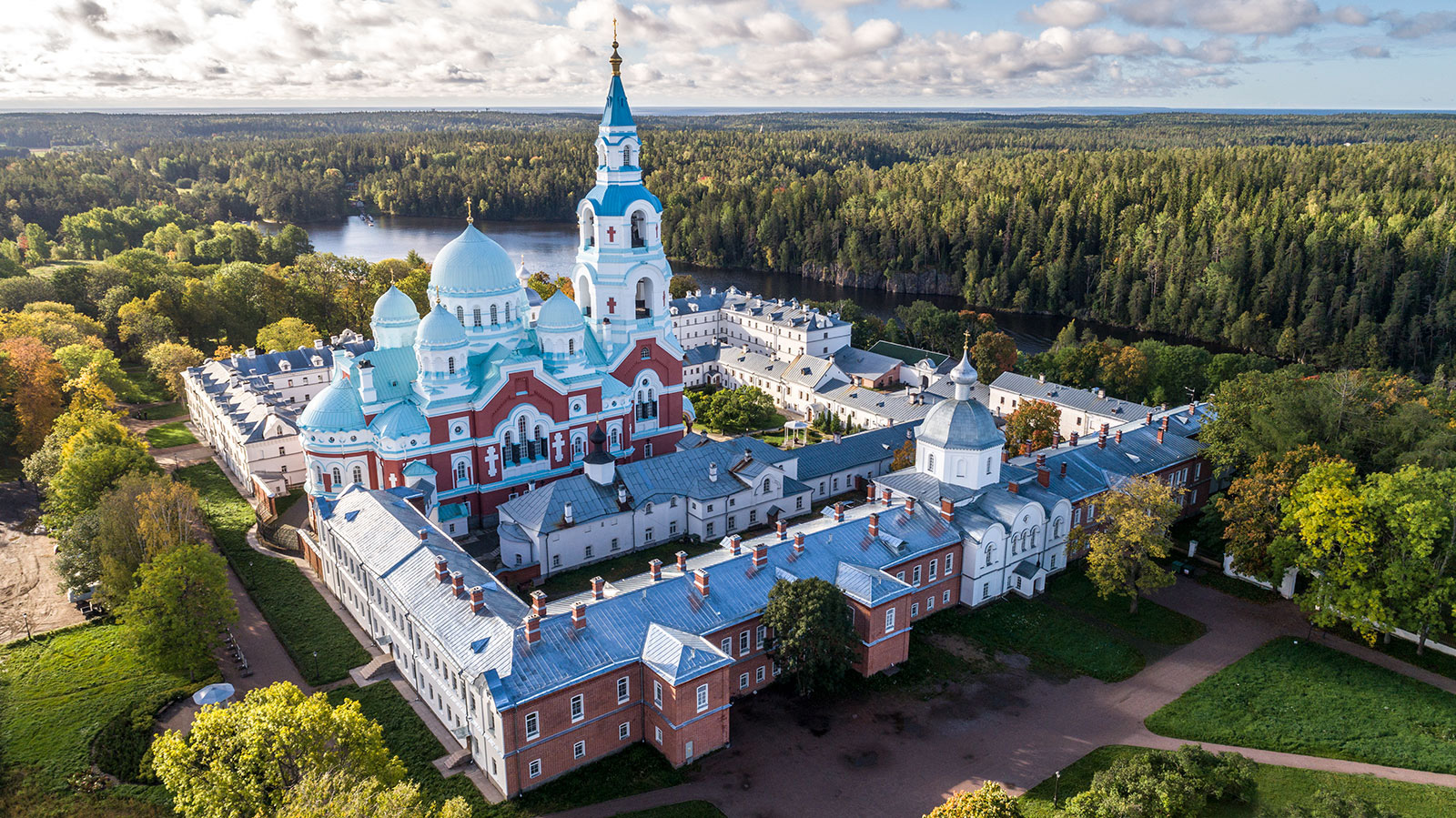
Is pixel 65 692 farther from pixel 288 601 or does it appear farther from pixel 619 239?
pixel 619 239

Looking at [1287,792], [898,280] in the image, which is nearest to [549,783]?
[1287,792]

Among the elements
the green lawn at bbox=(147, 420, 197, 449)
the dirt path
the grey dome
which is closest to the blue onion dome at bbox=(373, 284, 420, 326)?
the dirt path

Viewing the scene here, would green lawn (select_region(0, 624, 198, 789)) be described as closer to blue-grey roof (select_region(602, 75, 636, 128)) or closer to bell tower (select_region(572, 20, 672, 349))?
bell tower (select_region(572, 20, 672, 349))

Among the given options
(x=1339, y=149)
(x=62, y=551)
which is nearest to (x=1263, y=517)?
(x=62, y=551)

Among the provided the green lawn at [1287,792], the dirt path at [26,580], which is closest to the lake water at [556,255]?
the green lawn at [1287,792]

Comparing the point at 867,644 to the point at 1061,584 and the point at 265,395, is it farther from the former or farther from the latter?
the point at 265,395
